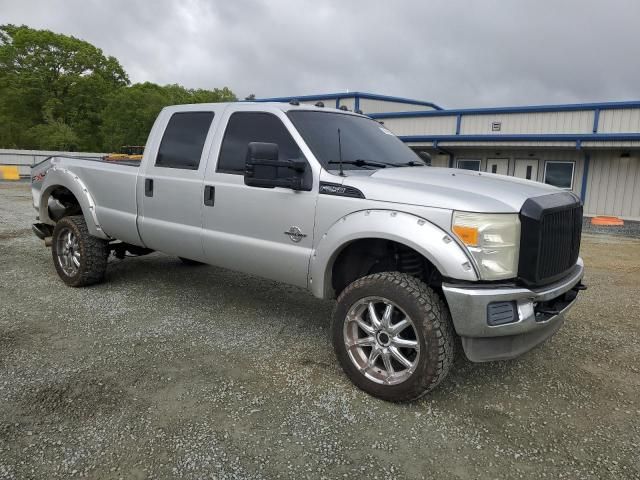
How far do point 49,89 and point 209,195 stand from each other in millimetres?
53531

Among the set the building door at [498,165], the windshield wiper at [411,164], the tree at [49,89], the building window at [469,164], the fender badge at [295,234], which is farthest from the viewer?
the tree at [49,89]

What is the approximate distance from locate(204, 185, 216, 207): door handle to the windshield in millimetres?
965

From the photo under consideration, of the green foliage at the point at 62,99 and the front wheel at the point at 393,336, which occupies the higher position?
the green foliage at the point at 62,99

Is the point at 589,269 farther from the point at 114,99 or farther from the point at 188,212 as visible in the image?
the point at 114,99

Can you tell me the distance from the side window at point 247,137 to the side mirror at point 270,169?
0.24m

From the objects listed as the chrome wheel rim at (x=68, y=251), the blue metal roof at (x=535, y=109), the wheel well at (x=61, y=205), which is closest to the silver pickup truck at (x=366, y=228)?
the chrome wheel rim at (x=68, y=251)

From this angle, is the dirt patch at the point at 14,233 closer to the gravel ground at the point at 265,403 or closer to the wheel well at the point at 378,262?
the gravel ground at the point at 265,403

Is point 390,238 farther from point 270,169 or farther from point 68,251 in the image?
point 68,251

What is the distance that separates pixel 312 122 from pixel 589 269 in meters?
5.97

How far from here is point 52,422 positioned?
2953mm

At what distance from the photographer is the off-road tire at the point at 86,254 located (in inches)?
218

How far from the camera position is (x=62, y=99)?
49312 millimetres

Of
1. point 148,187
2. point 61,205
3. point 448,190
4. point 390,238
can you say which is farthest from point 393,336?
point 61,205

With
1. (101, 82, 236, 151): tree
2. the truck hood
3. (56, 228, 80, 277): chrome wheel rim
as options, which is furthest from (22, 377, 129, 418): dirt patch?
(101, 82, 236, 151): tree
